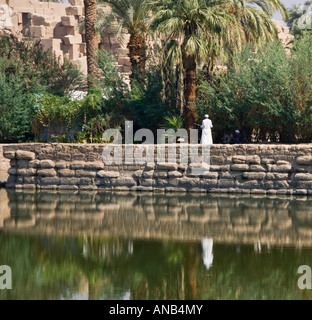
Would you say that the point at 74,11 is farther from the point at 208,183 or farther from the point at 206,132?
the point at 208,183

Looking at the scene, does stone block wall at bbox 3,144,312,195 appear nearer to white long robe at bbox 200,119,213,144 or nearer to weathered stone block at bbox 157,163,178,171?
weathered stone block at bbox 157,163,178,171

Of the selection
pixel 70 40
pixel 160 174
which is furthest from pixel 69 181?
pixel 70 40

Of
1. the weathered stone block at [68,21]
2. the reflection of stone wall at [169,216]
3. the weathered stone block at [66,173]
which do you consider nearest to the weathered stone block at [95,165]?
the weathered stone block at [66,173]

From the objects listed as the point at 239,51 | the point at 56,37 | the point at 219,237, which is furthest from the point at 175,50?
the point at 56,37

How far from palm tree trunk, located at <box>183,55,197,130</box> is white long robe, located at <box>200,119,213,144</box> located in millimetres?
894

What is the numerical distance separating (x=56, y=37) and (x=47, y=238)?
35516 millimetres

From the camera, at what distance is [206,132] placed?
63.2 feet

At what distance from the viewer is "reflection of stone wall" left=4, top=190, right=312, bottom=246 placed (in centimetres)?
1184

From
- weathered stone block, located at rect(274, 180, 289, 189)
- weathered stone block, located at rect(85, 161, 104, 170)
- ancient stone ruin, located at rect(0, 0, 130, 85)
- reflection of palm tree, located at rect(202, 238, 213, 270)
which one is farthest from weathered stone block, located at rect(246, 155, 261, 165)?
ancient stone ruin, located at rect(0, 0, 130, 85)

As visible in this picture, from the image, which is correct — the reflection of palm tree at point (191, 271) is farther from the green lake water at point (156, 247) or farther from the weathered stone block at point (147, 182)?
the weathered stone block at point (147, 182)

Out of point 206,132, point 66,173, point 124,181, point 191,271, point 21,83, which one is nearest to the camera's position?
point 191,271

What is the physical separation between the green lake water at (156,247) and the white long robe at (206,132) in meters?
3.08

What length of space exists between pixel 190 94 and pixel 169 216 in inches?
279

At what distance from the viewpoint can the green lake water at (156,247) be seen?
841cm
